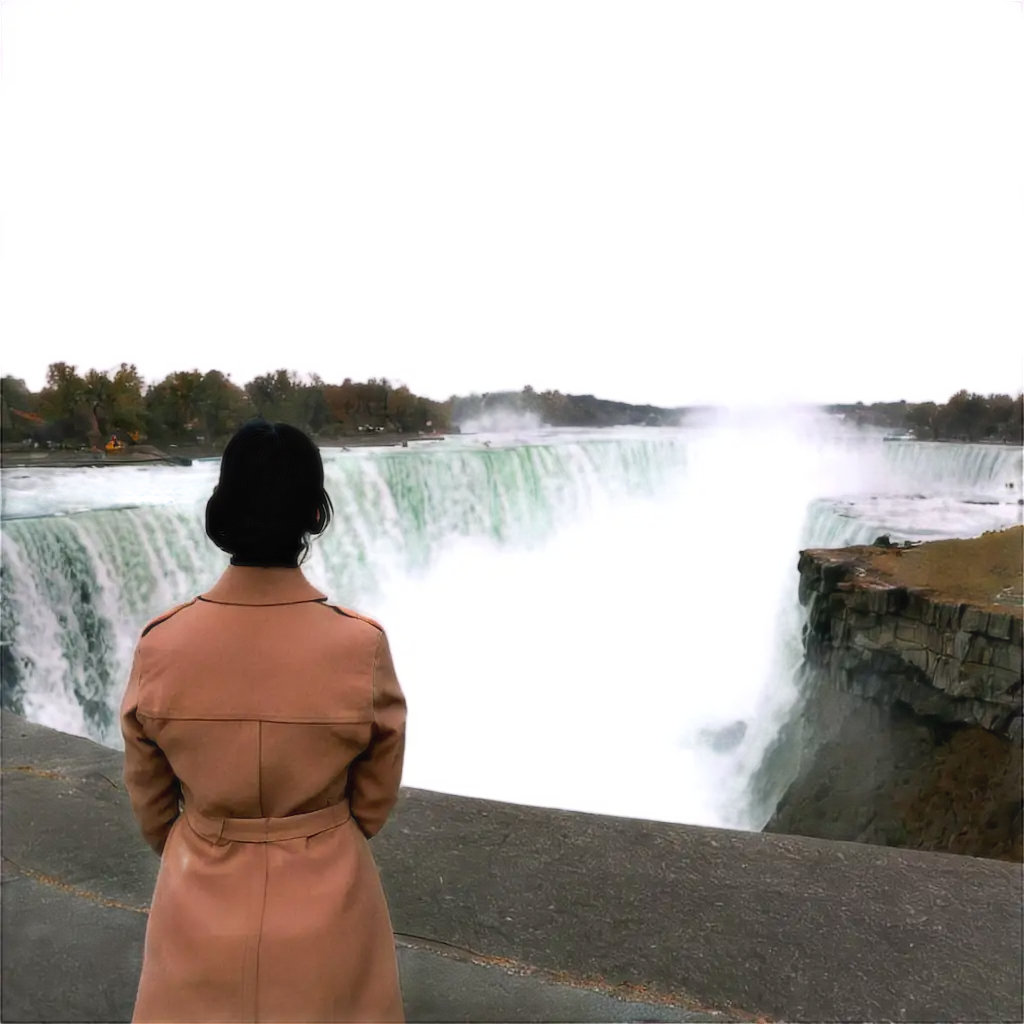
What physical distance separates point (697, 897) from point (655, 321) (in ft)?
7.70

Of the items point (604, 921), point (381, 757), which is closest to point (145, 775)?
point (381, 757)

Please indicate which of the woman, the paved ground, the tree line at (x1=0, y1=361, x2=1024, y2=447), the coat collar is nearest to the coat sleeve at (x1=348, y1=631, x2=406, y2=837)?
the woman

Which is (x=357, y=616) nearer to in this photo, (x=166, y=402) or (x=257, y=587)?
(x=257, y=587)

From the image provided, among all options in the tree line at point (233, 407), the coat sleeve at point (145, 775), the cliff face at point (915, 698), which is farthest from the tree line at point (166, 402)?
the coat sleeve at point (145, 775)

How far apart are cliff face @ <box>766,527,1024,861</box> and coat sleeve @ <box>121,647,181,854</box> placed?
124 inches

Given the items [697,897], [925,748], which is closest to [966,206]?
[925,748]

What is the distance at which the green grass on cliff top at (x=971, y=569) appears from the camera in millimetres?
3246

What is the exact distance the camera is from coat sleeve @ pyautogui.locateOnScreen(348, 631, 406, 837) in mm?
951

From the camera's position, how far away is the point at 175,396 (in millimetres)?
3670

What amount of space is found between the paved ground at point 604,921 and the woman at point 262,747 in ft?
2.69

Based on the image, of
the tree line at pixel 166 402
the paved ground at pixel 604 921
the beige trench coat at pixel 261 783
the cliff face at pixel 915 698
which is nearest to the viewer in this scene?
the beige trench coat at pixel 261 783

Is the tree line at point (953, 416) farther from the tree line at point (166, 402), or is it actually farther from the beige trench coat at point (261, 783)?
the beige trench coat at point (261, 783)

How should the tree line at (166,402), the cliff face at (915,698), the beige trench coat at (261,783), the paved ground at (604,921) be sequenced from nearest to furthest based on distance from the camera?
the beige trench coat at (261,783), the paved ground at (604,921), the cliff face at (915,698), the tree line at (166,402)

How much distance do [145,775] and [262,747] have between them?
199 mm
